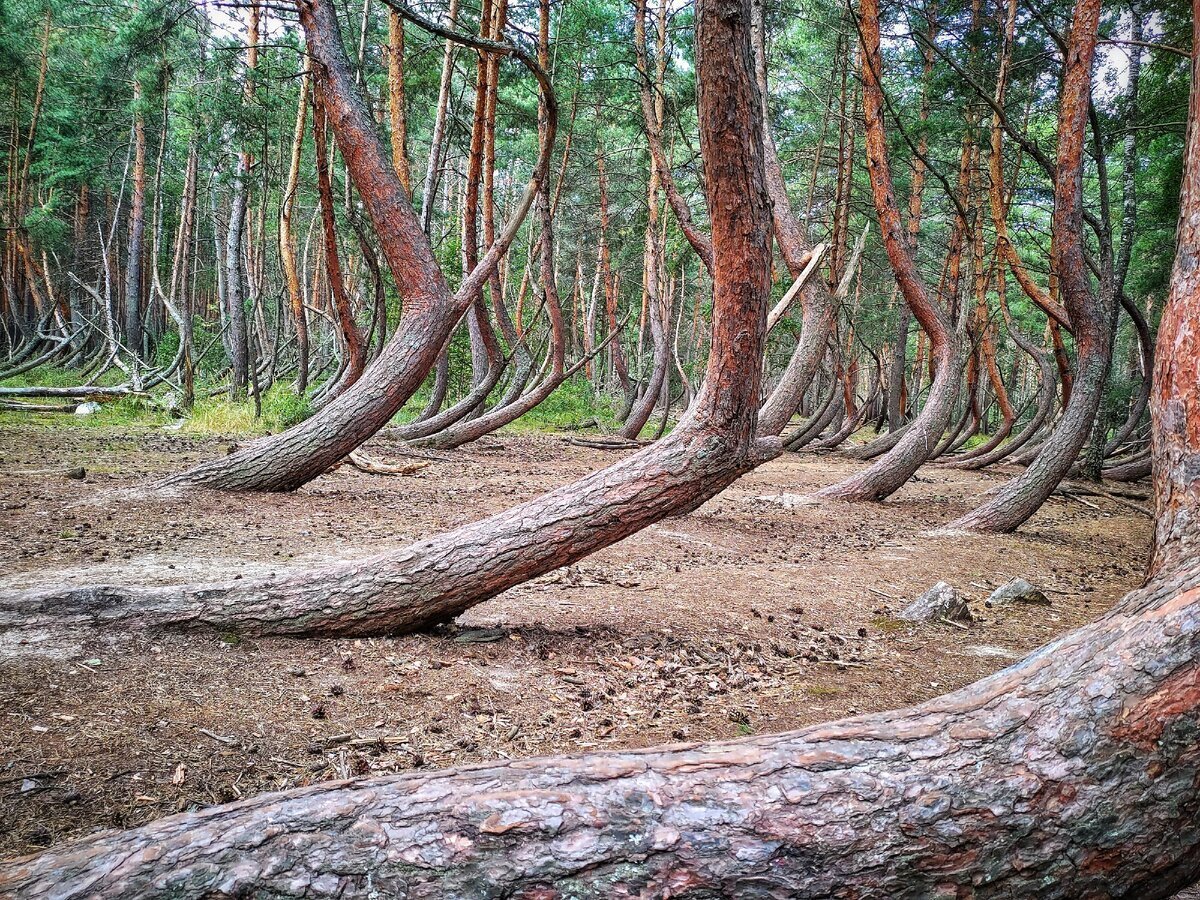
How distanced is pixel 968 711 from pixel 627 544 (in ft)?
15.4

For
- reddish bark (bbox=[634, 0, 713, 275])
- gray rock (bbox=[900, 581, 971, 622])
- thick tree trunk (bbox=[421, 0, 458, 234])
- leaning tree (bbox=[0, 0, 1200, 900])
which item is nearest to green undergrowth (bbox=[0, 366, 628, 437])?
thick tree trunk (bbox=[421, 0, 458, 234])

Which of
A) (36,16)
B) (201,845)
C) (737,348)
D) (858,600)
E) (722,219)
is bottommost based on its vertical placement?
(858,600)

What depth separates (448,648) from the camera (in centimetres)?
350

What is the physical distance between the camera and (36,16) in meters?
21.0

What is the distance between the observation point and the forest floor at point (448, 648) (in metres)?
2.42

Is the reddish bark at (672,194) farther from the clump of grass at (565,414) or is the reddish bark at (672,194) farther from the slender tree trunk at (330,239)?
the clump of grass at (565,414)

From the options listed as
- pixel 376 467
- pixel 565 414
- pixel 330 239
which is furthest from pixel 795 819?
pixel 565 414

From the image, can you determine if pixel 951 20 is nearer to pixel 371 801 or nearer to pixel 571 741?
pixel 571 741

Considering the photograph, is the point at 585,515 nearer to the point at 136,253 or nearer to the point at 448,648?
the point at 448,648

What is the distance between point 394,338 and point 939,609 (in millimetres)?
5179

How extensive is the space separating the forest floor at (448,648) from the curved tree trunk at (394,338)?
31 cm

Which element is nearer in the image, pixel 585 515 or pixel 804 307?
pixel 585 515

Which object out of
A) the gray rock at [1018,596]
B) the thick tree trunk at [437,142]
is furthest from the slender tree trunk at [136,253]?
the gray rock at [1018,596]

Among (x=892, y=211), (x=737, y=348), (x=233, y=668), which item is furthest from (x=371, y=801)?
(x=892, y=211)
